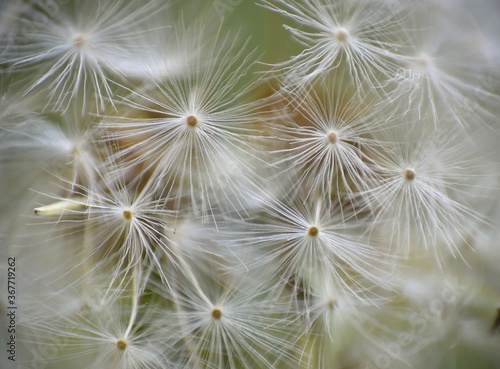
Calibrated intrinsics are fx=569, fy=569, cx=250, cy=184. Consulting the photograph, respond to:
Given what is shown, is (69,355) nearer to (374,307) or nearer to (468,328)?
(374,307)

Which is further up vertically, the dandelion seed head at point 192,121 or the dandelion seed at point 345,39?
the dandelion seed at point 345,39

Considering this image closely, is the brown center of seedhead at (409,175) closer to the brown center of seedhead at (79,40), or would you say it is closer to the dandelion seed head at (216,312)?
the dandelion seed head at (216,312)

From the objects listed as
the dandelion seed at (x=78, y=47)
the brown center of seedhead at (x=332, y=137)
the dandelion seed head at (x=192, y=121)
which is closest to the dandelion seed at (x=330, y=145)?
the brown center of seedhead at (x=332, y=137)

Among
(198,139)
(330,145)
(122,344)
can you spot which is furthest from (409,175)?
(122,344)

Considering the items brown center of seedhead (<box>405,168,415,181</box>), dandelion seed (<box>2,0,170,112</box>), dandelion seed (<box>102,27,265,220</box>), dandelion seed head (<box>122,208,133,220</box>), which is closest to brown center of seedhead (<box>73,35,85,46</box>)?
dandelion seed (<box>2,0,170,112</box>)

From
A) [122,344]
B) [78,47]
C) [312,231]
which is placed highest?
[78,47]

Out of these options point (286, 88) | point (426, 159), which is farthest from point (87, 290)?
point (426, 159)

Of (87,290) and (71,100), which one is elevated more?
(71,100)

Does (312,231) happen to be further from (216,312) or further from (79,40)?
(79,40)
